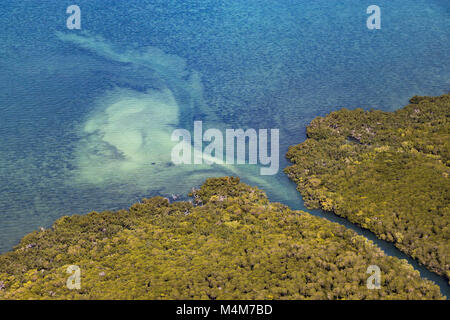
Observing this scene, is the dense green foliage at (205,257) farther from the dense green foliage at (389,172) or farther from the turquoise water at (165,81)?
the turquoise water at (165,81)

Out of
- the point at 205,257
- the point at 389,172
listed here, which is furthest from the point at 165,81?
the point at 205,257

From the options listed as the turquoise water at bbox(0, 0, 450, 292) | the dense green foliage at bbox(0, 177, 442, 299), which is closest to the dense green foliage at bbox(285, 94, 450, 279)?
the turquoise water at bbox(0, 0, 450, 292)

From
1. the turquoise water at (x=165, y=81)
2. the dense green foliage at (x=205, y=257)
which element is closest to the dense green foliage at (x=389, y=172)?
the turquoise water at (x=165, y=81)

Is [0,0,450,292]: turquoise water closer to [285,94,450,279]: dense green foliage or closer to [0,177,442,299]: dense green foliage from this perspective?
[285,94,450,279]: dense green foliage

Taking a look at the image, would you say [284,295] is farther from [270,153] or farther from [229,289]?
[270,153]

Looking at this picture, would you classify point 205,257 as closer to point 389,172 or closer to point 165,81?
point 389,172
